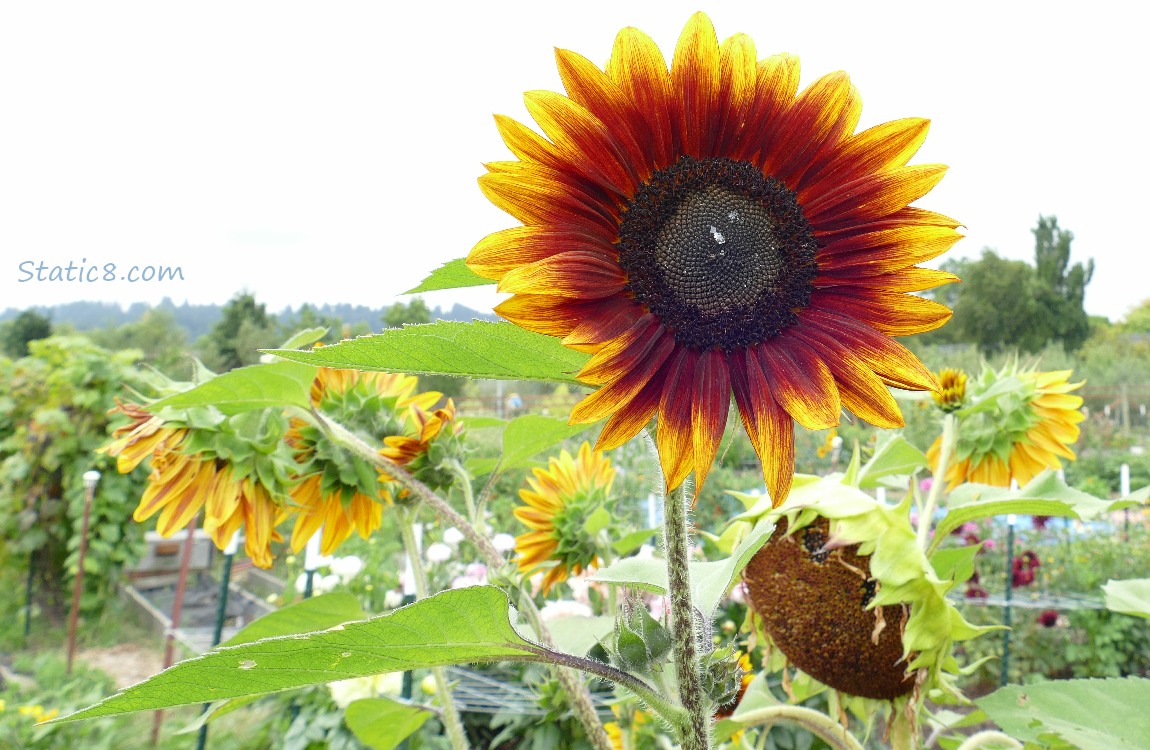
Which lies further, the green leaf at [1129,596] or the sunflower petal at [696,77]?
the green leaf at [1129,596]

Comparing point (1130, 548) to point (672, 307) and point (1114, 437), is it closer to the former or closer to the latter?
point (672, 307)

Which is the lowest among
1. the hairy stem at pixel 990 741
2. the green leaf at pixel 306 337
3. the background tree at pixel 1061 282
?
Answer: the hairy stem at pixel 990 741

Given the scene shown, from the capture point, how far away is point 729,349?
1.29 feet

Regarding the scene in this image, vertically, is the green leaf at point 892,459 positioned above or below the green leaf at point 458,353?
below

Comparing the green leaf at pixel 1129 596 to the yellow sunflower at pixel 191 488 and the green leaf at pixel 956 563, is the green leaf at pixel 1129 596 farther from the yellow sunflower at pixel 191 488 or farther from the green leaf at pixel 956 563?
the yellow sunflower at pixel 191 488

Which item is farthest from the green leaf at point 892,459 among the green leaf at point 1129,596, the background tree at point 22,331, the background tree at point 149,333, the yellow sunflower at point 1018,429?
the background tree at point 22,331

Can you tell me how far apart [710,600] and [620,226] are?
0.21m

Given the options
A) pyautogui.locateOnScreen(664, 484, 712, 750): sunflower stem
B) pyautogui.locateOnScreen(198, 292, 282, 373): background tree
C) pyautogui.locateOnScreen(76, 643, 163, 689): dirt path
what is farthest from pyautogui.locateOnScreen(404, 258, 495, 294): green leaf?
pyautogui.locateOnScreen(198, 292, 282, 373): background tree

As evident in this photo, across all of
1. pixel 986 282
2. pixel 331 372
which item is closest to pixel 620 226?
pixel 331 372

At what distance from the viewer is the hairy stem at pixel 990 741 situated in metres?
0.58

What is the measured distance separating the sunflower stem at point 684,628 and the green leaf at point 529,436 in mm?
246

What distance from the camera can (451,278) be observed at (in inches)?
15.7

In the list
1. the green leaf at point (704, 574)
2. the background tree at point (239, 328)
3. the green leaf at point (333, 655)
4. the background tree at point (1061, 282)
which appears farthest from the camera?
the background tree at point (1061, 282)

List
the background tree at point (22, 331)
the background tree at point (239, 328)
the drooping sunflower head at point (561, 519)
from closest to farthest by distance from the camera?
the drooping sunflower head at point (561, 519)
the background tree at point (22, 331)
the background tree at point (239, 328)
